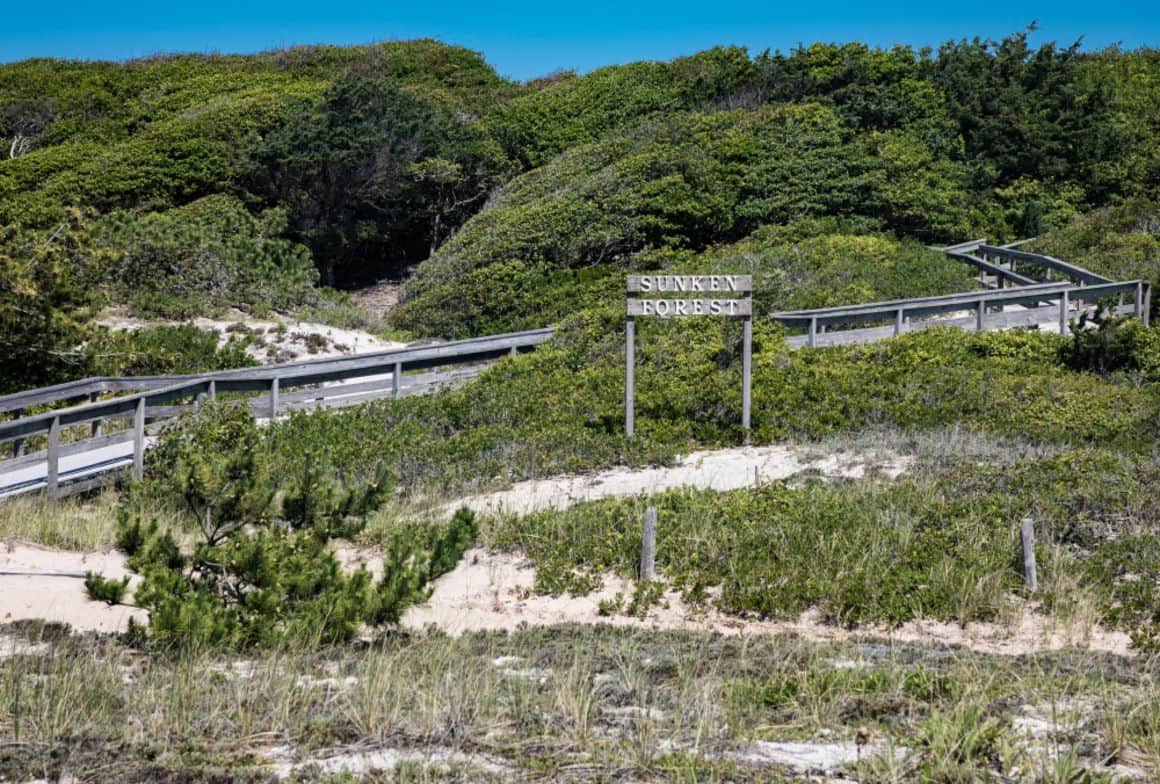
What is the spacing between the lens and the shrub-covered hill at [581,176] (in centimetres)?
2891

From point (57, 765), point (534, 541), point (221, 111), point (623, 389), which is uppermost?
point (221, 111)

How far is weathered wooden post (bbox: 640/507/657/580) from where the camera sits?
970 centimetres

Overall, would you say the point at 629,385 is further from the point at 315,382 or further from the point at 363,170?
the point at 363,170

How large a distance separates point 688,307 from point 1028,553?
6920 mm

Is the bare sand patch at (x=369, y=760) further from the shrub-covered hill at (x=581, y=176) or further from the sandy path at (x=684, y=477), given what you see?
the shrub-covered hill at (x=581, y=176)

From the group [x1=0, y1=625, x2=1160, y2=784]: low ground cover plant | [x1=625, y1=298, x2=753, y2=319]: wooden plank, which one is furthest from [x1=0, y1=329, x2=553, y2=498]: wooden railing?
[x1=0, y1=625, x2=1160, y2=784]: low ground cover plant

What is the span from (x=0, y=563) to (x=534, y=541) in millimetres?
4619

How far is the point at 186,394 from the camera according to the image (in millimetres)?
15852

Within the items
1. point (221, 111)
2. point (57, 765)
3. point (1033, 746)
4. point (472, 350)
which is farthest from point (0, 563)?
point (221, 111)

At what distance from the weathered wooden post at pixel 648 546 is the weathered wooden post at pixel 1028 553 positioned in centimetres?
290

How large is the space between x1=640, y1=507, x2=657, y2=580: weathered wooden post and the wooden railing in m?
6.75

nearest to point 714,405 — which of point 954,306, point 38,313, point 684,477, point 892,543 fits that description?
point 684,477

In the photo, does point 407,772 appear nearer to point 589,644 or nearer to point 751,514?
point 589,644

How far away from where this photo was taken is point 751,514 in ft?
35.7
